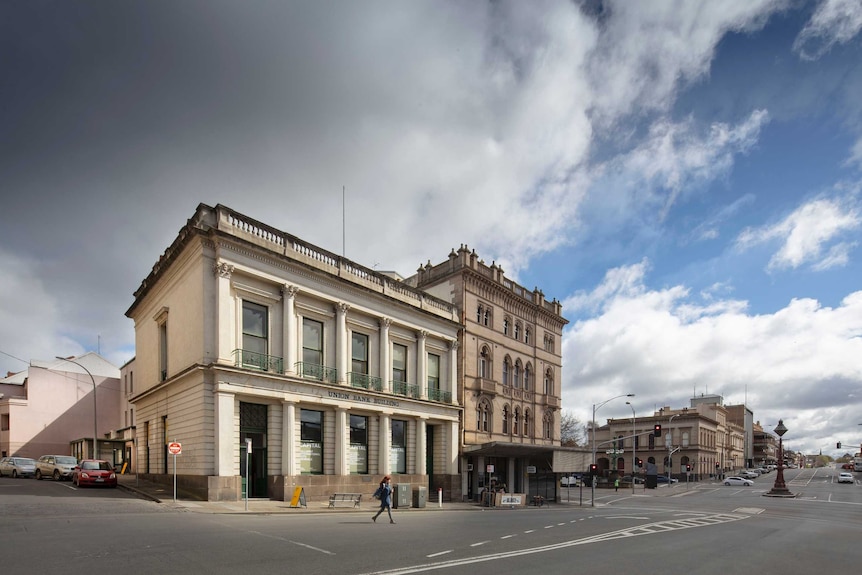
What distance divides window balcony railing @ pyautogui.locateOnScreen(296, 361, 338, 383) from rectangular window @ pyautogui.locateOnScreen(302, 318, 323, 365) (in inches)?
11.3

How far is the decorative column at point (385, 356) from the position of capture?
3244cm

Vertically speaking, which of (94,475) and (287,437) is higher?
(287,437)

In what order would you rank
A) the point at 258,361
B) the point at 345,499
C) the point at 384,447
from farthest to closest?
1. the point at 384,447
2. the point at 258,361
3. the point at 345,499

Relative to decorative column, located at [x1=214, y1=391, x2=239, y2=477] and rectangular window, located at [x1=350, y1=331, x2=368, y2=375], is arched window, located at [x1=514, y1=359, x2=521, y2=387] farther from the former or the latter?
decorative column, located at [x1=214, y1=391, x2=239, y2=477]

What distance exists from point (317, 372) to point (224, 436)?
6.17 m

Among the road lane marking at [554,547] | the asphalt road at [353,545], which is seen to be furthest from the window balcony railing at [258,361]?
the road lane marking at [554,547]

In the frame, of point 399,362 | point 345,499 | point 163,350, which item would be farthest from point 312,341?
point 163,350

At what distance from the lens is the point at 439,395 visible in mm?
36969

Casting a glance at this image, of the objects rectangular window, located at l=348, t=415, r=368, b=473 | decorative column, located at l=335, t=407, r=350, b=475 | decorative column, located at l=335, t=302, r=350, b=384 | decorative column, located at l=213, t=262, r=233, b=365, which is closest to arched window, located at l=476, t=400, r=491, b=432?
rectangular window, located at l=348, t=415, r=368, b=473

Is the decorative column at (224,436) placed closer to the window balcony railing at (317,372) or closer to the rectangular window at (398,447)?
the window balcony railing at (317,372)

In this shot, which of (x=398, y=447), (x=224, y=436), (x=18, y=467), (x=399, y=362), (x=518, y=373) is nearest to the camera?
(x=224, y=436)

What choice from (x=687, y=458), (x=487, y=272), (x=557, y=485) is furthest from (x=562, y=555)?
(x=687, y=458)

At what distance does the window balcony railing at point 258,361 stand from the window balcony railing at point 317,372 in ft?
3.60

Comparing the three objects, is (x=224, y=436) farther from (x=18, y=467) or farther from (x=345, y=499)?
(x=18, y=467)
